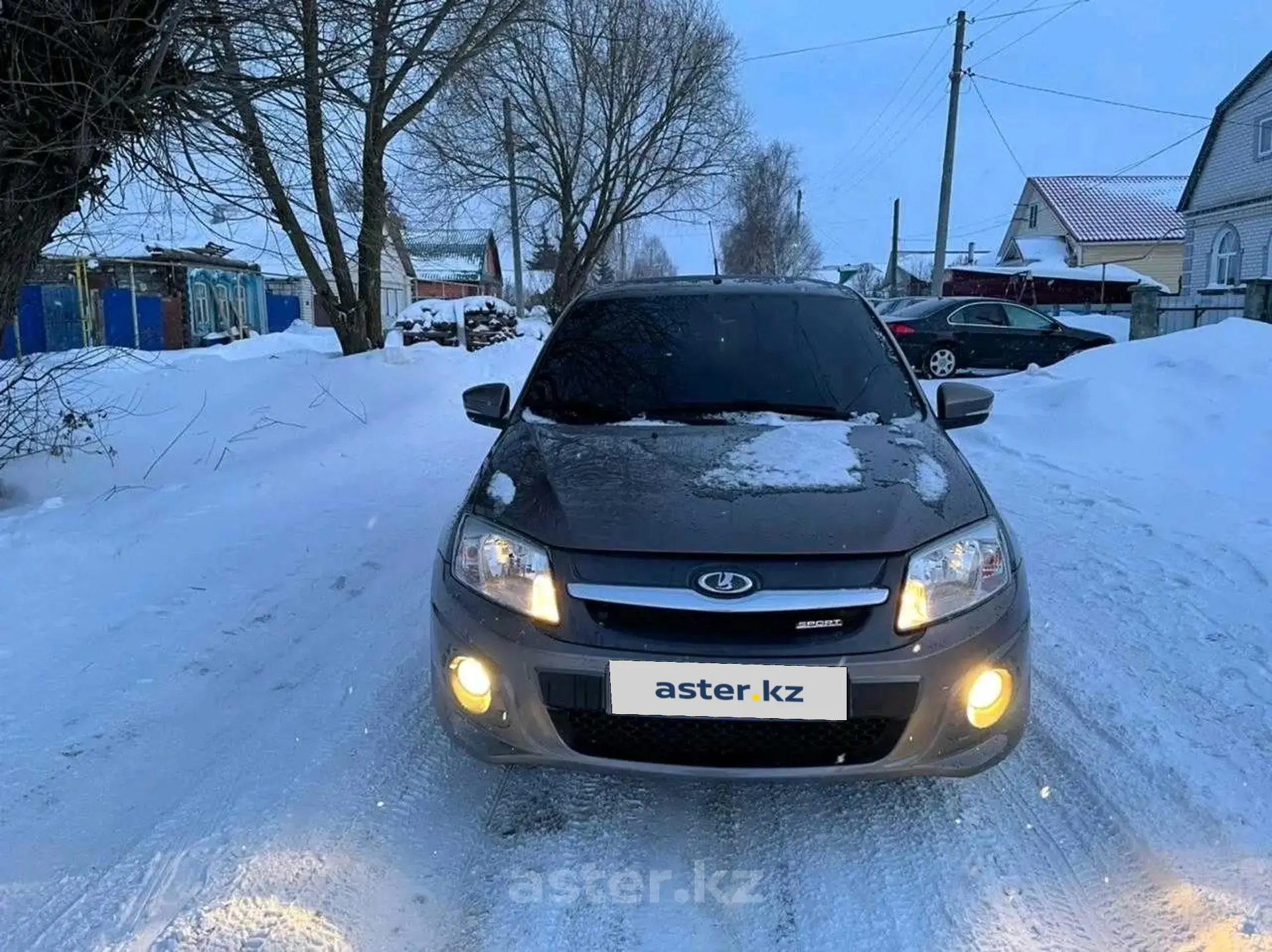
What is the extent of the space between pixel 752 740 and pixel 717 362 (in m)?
1.83

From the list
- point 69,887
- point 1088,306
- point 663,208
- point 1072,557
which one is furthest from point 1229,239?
point 69,887

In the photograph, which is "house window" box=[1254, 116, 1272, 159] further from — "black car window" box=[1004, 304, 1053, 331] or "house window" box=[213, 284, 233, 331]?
"house window" box=[213, 284, 233, 331]

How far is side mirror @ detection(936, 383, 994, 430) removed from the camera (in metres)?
3.67

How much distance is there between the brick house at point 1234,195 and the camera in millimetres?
24688

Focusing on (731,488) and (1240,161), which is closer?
(731,488)

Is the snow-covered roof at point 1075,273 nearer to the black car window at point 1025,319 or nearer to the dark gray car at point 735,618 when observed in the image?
the black car window at point 1025,319

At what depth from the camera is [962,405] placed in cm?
367

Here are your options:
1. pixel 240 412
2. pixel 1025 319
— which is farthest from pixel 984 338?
pixel 240 412

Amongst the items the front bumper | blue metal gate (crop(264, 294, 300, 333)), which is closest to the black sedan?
the front bumper

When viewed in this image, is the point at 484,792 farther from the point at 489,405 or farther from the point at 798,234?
the point at 798,234

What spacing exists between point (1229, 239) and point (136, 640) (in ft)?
102

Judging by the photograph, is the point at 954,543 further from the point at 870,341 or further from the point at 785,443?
the point at 870,341

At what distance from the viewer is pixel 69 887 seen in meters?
2.29

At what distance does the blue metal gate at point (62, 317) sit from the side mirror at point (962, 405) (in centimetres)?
2111
